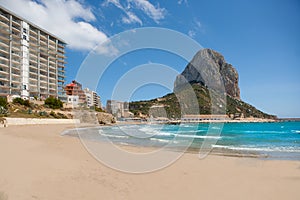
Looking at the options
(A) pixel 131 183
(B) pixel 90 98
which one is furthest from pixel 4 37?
(B) pixel 90 98

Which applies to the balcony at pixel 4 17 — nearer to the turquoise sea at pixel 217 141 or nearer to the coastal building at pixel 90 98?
the turquoise sea at pixel 217 141

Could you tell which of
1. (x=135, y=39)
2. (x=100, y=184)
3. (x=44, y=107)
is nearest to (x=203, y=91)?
(x=44, y=107)

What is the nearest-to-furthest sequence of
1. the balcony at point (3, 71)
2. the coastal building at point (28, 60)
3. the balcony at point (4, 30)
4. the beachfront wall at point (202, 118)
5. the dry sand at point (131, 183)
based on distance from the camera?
1. the dry sand at point (131, 183)
2. the balcony at point (3, 71)
3. the balcony at point (4, 30)
4. the coastal building at point (28, 60)
5. the beachfront wall at point (202, 118)

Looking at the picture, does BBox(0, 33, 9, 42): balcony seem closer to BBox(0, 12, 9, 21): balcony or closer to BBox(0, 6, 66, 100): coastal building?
BBox(0, 6, 66, 100): coastal building

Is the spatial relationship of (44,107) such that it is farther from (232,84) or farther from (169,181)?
(232,84)

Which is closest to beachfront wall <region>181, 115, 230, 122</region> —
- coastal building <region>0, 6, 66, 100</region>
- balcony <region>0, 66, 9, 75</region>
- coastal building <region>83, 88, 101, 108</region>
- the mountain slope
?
the mountain slope

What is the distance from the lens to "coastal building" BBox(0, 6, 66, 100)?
46.2m

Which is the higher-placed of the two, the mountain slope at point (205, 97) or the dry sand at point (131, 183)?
the mountain slope at point (205, 97)

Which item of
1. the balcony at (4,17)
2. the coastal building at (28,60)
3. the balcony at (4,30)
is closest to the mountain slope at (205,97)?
the coastal building at (28,60)

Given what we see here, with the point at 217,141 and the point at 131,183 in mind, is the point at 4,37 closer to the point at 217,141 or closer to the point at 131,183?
the point at 217,141

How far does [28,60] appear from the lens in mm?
52281

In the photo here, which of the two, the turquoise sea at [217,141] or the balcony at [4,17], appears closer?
the turquoise sea at [217,141]

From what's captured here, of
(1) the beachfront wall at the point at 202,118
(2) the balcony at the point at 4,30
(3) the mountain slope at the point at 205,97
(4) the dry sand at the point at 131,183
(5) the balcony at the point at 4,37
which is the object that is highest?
(2) the balcony at the point at 4,30

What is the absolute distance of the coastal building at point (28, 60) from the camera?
46.2 m
